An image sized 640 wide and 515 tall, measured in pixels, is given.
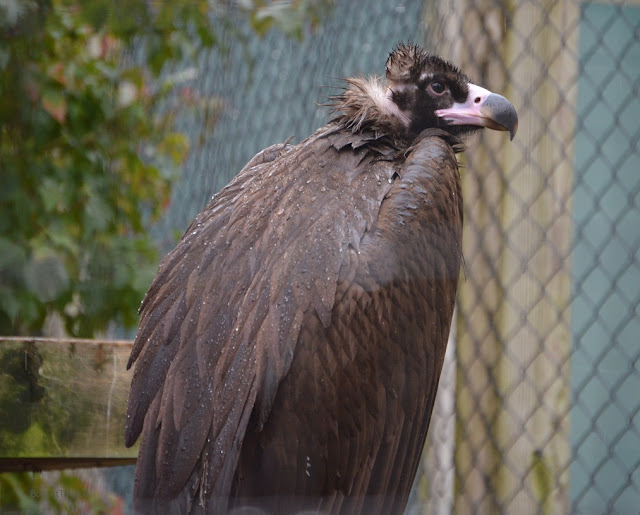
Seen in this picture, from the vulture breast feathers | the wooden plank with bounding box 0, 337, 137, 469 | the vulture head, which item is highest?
the vulture head

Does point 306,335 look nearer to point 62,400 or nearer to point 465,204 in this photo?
point 62,400

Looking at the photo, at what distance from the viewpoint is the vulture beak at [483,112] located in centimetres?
245

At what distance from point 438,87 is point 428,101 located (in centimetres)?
4

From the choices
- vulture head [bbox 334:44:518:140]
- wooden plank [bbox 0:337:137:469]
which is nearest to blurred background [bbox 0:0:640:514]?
wooden plank [bbox 0:337:137:469]

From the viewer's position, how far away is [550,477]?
10.3 feet

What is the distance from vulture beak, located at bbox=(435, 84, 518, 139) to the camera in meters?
2.45

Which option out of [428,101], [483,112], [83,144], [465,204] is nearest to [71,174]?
[83,144]

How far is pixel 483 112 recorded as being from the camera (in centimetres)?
246

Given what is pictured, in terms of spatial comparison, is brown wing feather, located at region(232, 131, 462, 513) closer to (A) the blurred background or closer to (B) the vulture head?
(B) the vulture head

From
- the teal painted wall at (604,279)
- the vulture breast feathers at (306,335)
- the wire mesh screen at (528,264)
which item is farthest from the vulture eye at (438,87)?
the teal painted wall at (604,279)

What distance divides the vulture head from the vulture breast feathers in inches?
5.8

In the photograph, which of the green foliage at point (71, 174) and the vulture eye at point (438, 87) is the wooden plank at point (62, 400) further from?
the vulture eye at point (438, 87)

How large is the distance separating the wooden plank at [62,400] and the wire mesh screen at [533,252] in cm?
114

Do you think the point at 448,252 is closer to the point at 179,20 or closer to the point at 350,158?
the point at 350,158
